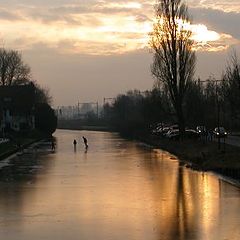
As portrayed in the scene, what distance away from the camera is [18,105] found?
107562 mm

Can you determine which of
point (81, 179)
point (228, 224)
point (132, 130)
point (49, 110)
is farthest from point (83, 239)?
point (49, 110)

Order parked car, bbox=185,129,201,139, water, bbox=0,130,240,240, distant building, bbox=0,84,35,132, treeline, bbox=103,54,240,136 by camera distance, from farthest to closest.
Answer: distant building, bbox=0,84,35,132
parked car, bbox=185,129,201,139
treeline, bbox=103,54,240,136
water, bbox=0,130,240,240

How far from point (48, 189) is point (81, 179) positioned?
4402 millimetres

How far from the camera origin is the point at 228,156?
34688 mm

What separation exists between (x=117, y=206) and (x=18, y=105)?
91083 millimetres

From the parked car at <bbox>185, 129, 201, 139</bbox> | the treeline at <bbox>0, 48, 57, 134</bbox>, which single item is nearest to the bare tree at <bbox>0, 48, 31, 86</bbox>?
the treeline at <bbox>0, 48, 57, 134</bbox>

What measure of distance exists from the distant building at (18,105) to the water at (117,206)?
7252 centimetres

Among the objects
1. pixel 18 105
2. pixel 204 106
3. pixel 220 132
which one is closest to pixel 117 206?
pixel 220 132

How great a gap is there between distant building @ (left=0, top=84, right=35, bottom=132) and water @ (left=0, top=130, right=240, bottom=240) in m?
72.5

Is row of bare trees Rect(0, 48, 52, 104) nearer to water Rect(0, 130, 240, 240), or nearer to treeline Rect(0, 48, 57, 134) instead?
treeline Rect(0, 48, 57, 134)

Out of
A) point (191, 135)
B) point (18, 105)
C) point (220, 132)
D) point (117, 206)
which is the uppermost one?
point (18, 105)

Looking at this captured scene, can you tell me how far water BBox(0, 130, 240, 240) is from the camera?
13922mm

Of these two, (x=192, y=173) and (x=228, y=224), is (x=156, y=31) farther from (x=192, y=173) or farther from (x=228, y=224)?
(x=228, y=224)

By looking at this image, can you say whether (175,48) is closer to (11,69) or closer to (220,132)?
(220,132)
